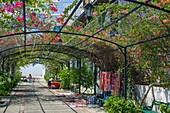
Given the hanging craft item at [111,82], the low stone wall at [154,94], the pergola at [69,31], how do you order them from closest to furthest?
the pergola at [69,31]
the low stone wall at [154,94]
the hanging craft item at [111,82]

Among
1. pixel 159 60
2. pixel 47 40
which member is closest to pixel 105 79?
pixel 47 40

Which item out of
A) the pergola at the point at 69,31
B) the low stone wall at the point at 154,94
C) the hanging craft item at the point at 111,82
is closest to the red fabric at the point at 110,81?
the hanging craft item at the point at 111,82

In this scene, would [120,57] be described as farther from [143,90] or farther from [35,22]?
[35,22]

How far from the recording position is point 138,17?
352 inches

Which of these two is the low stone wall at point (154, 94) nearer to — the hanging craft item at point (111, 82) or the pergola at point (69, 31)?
the hanging craft item at point (111, 82)

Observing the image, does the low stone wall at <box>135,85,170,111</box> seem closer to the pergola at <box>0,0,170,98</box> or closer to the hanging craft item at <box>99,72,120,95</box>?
the hanging craft item at <box>99,72,120,95</box>

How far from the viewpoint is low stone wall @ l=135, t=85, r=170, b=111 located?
32.3 ft

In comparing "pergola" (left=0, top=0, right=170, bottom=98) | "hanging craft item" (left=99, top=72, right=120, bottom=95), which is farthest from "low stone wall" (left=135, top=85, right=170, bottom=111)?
"pergola" (left=0, top=0, right=170, bottom=98)

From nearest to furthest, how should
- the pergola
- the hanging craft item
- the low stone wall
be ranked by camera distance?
the pergola < the low stone wall < the hanging craft item

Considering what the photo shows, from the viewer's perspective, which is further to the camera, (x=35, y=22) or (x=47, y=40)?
(x=47, y=40)

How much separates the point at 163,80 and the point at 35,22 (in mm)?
5571

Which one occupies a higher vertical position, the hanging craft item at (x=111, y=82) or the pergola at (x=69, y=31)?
the pergola at (x=69, y=31)

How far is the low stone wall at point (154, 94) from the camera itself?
9833 mm

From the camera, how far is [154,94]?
10609 millimetres
